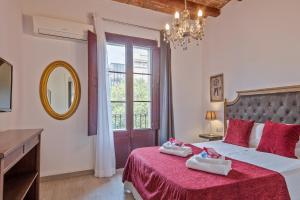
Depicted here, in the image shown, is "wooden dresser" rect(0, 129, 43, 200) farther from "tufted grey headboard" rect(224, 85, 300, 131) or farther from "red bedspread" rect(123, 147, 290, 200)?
"tufted grey headboard" rect(224, 85, 300, 131)

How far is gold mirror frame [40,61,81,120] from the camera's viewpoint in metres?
3.41

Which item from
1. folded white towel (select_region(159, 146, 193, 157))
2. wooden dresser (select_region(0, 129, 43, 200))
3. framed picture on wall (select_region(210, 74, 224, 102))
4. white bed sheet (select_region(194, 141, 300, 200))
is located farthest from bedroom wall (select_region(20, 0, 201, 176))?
white bed sheet (select_region(194, 141, 300, 200))

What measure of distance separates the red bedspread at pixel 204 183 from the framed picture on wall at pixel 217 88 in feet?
7.06

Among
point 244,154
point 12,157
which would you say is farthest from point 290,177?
point 12,157

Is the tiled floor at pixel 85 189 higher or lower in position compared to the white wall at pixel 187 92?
lower

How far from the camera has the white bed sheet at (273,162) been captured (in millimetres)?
1968

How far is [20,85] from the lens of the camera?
10.5 ft

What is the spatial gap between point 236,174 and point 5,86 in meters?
2.58

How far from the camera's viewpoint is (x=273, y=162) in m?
2.26

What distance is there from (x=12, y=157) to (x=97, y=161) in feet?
7.64

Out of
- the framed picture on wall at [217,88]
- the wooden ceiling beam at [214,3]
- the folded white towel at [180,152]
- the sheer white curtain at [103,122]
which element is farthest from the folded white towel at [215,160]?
the wooden ceiling beam at [214,3]

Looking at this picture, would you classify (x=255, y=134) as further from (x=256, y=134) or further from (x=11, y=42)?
(x=11, y=42)

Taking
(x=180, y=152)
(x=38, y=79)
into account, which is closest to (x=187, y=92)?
(x=180, y=152)

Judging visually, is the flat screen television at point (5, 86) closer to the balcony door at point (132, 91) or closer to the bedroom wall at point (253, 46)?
the balcony door at point (132, 91)
